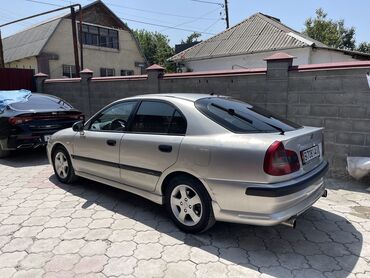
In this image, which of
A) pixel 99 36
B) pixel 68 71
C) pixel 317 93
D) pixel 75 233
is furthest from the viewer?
pixel 99 36

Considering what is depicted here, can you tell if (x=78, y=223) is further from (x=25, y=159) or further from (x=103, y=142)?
(x=25, y=159)

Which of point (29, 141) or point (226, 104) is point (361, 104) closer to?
point (226, 104)

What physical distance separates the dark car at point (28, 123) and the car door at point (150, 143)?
10.4 feet

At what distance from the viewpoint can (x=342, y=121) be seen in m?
4.89

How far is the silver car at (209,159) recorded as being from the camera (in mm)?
2732

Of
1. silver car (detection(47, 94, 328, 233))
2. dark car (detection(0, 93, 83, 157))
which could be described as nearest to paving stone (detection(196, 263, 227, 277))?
silver car (detection(47, 94, 328, 233))

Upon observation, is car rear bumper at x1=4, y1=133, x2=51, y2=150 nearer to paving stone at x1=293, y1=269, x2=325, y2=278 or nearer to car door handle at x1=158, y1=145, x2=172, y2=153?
car door handle at x1=158, y1=145, x2=172, y2=153

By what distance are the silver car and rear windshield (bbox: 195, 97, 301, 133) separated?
0.01 m

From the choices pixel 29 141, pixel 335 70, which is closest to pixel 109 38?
pixel 29 141

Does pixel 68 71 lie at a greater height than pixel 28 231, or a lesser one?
greater

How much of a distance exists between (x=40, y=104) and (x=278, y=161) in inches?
224

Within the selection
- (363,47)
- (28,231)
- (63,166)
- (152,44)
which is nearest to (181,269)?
(28,231)

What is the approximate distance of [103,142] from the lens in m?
4.03

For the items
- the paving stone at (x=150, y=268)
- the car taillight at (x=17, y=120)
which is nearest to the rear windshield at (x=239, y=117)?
the paving stone at (x=150, y=268)
